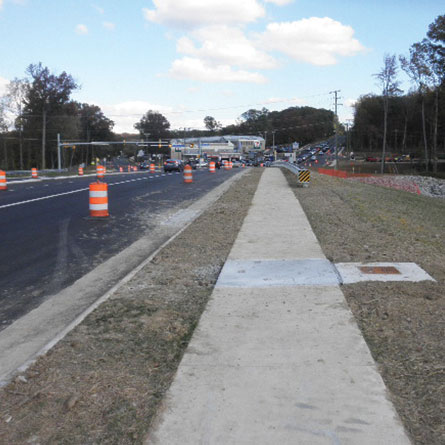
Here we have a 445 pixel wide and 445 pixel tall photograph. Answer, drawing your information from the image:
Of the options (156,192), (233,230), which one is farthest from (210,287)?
(156,192)

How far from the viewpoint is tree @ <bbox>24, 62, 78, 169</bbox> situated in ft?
255

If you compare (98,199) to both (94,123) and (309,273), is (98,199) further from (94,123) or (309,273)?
(94,123)

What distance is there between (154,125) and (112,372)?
598 feet

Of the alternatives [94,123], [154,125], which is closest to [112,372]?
[94,123]

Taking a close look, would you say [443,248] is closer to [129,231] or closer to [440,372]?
[440,372]

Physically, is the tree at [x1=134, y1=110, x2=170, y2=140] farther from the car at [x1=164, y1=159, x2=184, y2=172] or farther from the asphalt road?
the asphalt road

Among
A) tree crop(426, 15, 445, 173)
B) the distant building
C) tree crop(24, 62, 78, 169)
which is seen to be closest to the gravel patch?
tree crop(426, 15, 445, 173)

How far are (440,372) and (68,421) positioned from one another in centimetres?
275

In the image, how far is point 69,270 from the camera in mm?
7699

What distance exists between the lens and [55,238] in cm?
1023

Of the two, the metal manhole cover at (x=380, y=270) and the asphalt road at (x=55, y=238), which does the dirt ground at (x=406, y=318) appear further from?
the asphalt road at (x=55, y=238)

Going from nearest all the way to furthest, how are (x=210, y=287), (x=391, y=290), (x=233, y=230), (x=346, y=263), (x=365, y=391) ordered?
(x=365, y=391), (x=391, y=290), (x=210, y=287), (x=346, y=263), (x=233, y=230)

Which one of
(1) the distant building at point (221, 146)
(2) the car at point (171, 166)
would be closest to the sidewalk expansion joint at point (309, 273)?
(2) the car at point (171, 166)

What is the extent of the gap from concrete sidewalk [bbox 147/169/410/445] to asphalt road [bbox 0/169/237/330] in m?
2.47
